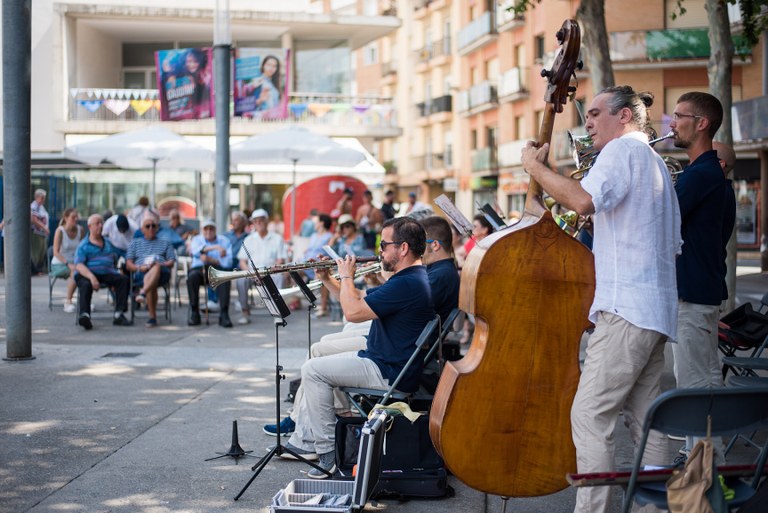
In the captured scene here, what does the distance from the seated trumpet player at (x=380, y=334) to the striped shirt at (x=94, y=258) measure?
25.1ft

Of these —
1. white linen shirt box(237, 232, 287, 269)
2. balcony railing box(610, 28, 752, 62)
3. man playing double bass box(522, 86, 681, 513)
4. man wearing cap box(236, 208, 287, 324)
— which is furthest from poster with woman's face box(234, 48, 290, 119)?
balcony railing box(610, 28, 752, 62)

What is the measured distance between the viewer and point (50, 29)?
29.5 meters

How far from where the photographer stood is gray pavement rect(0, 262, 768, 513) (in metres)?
5.31

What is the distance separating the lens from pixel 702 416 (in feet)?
11.1

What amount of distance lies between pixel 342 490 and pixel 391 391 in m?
0.74

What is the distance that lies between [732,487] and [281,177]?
28331mm

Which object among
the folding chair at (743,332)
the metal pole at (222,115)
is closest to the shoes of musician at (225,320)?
the metal pole at (222,115)

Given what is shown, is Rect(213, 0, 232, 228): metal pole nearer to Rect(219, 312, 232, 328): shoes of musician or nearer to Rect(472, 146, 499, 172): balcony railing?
Rect(219, 312, 232, 328): shoes of musician

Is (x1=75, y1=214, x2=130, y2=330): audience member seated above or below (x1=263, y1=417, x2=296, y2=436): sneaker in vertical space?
above

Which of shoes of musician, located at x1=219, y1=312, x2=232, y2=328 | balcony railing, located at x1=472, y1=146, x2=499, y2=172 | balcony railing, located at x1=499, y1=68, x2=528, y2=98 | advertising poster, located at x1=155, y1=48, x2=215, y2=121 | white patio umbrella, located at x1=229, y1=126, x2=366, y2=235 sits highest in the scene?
balcony railing, located at x1=499, y1=68, x2=528, y2=98

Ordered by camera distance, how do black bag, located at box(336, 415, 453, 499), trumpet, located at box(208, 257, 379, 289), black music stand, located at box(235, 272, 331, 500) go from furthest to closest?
trumpet, located at box(208, 257, 379, 289), black music stand, located at box(235, 272, 331, 500), black bag, located at box(336, 415, 453, 499)

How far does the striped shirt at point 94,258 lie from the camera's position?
504 inches

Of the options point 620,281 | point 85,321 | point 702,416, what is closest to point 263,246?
point 85,321

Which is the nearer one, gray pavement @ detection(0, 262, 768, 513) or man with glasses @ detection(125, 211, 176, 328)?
gray pavement @ detection(0, 262, 768, 513)
